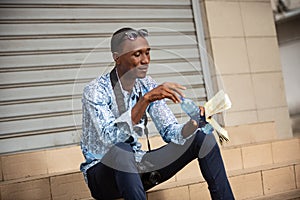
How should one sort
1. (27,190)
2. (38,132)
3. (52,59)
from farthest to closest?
(52,59) < (38,132) < (27,190)

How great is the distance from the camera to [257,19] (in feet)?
15.7

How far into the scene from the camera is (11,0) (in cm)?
385

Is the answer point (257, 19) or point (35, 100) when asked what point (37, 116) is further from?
point (257, 19)

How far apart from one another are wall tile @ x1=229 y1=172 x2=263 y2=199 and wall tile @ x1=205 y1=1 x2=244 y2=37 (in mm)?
1639

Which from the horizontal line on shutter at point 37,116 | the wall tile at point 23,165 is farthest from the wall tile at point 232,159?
the wall tile at point 23,165

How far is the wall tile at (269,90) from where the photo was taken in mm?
4688

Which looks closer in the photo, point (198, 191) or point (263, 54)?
point (198, 191)

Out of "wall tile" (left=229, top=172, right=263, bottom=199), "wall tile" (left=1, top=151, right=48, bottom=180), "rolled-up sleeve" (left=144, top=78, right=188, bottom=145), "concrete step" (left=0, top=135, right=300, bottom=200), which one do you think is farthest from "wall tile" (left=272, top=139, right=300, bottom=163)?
"wall tile" (left=1, top=151, right=48, bottom=180)

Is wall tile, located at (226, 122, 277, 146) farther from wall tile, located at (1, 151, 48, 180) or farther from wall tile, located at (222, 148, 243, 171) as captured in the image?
wall tile, located at (1, 151, 48, 180)

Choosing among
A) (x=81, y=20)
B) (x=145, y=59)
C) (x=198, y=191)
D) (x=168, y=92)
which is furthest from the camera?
(x=81, y=20)

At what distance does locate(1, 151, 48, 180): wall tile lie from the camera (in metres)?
3.28

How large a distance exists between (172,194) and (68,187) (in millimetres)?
610

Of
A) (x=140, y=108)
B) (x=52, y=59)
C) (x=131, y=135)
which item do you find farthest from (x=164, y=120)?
(x=52, y=59)

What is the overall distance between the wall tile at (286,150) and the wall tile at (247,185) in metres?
0.50
